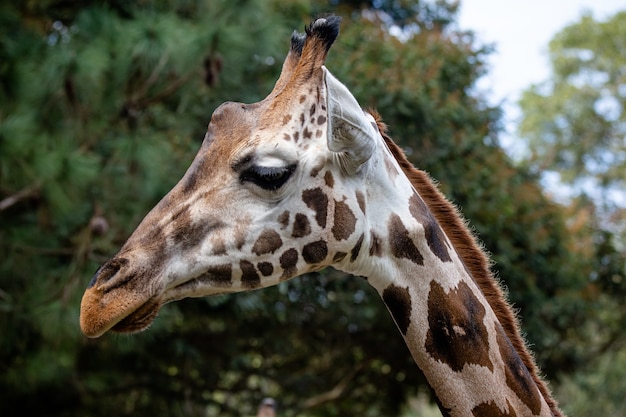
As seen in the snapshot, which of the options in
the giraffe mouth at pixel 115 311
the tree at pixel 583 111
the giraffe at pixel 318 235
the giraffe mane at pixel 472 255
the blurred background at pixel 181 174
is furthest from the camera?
the tree at pixel 583 111

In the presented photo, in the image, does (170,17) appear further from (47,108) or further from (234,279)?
(234,279)

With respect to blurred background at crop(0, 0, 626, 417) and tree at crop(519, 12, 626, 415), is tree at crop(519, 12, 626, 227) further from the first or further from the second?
blurred background at crop(0, 0, 626, 417)

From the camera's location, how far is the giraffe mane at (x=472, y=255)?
2723 millimetres

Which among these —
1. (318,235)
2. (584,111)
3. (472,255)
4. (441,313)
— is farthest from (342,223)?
(584,111)

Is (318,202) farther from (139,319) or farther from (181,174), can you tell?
(181,174)

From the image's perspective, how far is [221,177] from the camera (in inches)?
96.1

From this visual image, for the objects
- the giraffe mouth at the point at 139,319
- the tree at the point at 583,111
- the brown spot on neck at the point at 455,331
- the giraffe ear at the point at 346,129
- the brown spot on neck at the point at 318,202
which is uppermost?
the giraffe ear at the point at 346,129

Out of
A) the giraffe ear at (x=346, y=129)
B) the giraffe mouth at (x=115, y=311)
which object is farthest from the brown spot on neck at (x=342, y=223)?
the giraffe mouth at (x=115, y=311)

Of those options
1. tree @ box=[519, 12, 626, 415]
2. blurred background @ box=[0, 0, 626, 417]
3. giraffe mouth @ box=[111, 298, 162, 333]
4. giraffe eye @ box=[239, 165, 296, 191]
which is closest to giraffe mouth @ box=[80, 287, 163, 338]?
giraffe mouth @ box=[111, 298, 162, 333]

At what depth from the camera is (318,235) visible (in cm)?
247

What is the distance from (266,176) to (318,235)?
233 mm

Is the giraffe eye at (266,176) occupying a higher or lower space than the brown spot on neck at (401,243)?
higher

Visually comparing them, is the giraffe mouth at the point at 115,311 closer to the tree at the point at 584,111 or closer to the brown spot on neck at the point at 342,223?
the brown spot on neck at the point at 342,223

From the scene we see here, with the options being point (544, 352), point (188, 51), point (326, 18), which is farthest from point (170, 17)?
point (544, 352)
